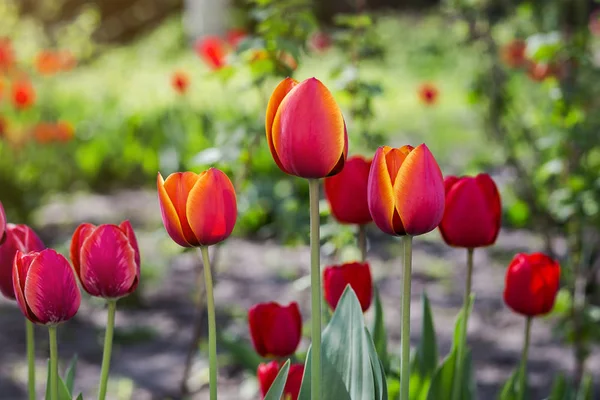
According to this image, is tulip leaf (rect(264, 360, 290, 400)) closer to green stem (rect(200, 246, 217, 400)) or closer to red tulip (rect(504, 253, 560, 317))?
green stem (rect(200, 246, 217, 400))

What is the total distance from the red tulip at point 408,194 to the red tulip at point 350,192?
36cm

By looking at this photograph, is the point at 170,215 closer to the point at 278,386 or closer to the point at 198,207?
the point at 198,207

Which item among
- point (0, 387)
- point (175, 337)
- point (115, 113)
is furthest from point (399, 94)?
point (0, 387)

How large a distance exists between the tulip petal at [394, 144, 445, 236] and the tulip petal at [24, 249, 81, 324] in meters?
0.38

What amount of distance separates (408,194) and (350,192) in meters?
0.42

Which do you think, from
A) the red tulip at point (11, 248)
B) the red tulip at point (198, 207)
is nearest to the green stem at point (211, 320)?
the red tulip at point (198, 207)

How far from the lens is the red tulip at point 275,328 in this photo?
4.00 feet

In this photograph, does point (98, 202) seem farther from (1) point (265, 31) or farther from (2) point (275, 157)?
(2) point (275, 157)

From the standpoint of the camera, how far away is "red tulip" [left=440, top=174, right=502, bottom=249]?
3.63ft

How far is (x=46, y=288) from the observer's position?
0.91 m

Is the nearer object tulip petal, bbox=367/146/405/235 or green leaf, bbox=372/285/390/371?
tulip petal, bbox=367/146/405/235

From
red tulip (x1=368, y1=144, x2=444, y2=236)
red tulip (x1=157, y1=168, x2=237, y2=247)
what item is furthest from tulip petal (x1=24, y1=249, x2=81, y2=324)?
red tulip (x1=368, y1=144, x2=444, y2=236)

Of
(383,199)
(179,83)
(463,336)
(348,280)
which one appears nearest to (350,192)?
(348,280)

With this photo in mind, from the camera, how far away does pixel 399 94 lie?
8664 mm
